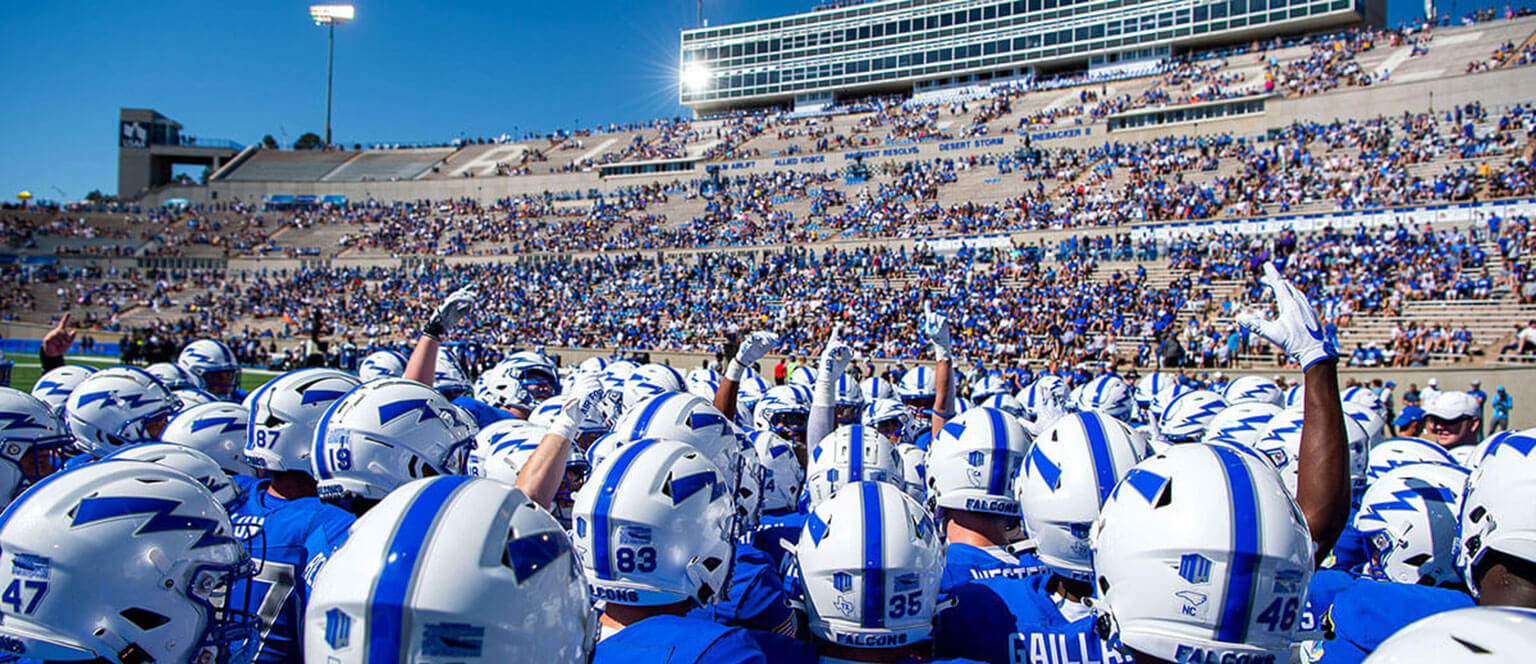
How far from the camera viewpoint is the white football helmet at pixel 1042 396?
34.0 feet

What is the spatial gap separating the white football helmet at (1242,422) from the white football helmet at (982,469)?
92.1 inches

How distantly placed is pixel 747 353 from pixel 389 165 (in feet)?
228

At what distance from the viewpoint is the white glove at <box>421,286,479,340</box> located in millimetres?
5938

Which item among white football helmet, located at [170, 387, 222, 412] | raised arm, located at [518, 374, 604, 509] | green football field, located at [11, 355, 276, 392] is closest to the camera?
raised arm, located at [518, 374, 604, 509]

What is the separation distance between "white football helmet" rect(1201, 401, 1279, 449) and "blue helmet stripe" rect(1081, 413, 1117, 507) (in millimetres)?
2858

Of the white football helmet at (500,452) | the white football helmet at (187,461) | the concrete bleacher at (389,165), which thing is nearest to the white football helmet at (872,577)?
the white football helmet at (500,452)

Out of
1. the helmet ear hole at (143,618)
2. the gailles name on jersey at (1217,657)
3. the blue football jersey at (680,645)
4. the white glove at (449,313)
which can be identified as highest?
the white glove at (449,313)

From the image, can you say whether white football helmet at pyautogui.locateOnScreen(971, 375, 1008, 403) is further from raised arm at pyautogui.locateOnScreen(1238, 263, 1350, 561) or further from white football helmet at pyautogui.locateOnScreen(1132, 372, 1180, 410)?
raised arm at pyautogui.locateOnScreen(1238, 263, 1350, 561)

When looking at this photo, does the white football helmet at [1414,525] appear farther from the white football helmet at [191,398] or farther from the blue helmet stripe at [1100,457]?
the white football helmet at [191,398]

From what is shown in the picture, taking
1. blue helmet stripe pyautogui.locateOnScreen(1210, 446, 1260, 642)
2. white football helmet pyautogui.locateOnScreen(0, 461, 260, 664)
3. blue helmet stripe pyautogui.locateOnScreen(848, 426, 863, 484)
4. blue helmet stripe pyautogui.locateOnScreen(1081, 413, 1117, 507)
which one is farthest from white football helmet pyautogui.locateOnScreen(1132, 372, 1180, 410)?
white football helmet pyautogui.locateOnScreen(0, 461, 260, 664)

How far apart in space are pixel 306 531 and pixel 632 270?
4089cm

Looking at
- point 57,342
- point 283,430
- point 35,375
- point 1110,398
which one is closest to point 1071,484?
point 283,430

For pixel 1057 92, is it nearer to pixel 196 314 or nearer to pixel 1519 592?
pixel 196 314

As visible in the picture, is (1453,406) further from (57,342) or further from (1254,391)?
(57,342)
